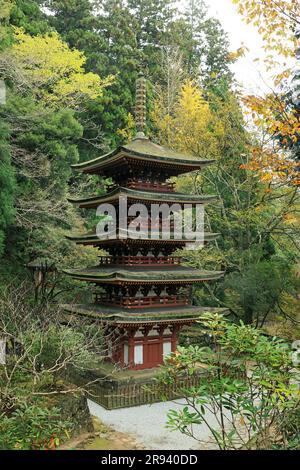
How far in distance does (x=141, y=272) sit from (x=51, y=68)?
17.9m

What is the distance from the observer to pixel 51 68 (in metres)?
27.4

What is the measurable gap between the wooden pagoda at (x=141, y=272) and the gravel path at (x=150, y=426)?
2184 mm

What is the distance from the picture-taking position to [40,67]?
89.2 feet

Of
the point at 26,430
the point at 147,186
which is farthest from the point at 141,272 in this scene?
the point at 26,430

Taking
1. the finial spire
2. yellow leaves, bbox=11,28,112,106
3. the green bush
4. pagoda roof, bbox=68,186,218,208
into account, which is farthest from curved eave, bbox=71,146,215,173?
yellow leaves, bbox=11,28,112,106

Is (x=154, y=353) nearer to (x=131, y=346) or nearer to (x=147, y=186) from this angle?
(x=131, y=346)

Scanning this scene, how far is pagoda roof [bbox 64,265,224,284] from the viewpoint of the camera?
15.0m

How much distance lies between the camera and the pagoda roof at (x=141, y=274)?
14969mm
